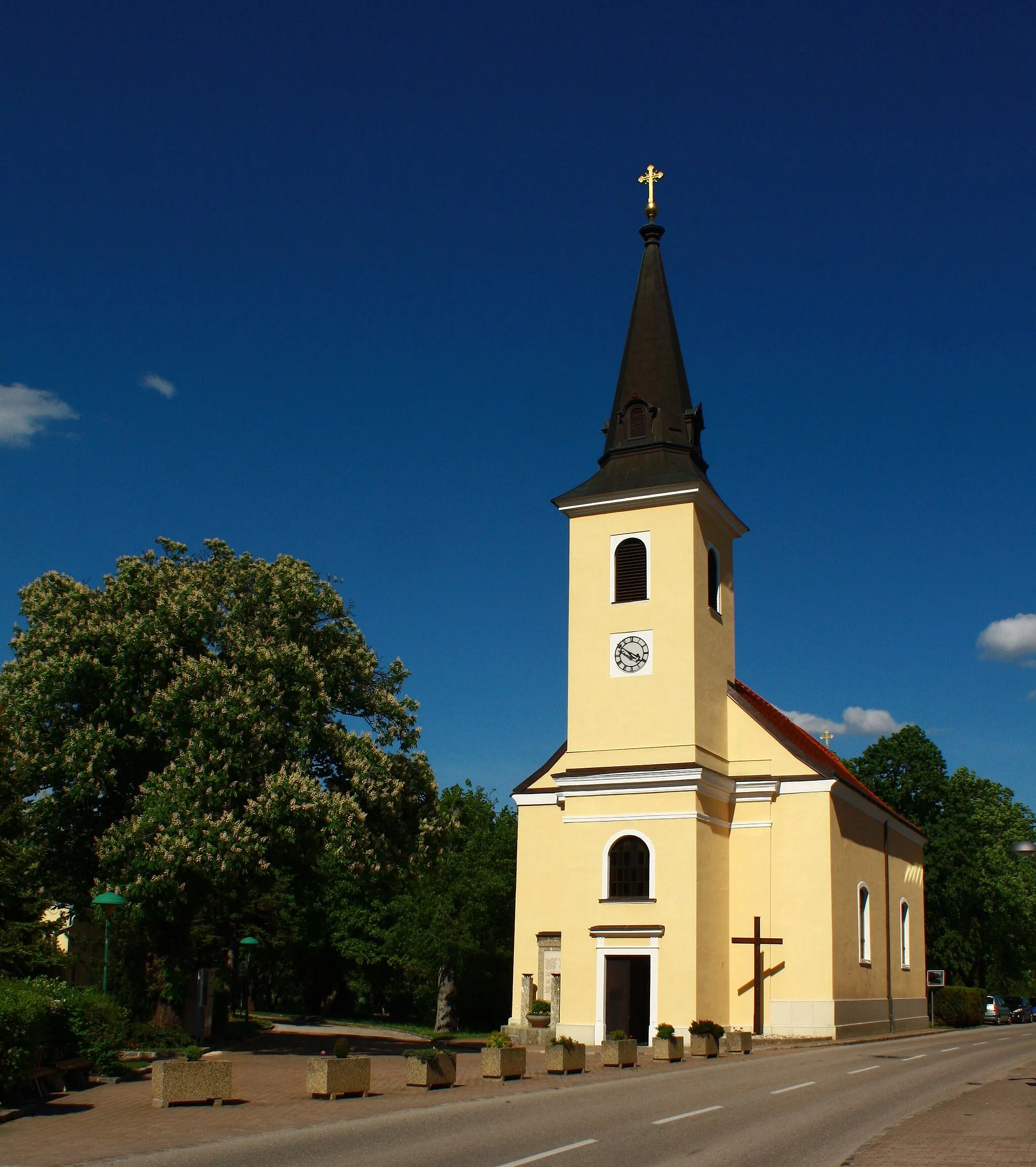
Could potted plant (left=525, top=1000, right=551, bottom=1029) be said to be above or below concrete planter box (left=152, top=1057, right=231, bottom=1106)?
below

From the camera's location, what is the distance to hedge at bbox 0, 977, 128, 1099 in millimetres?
14828

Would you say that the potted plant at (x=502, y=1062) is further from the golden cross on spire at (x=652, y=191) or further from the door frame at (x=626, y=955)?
the golden cross on spire at (x=652, y=191)

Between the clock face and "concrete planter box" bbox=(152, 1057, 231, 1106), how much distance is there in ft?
Result: 61.5

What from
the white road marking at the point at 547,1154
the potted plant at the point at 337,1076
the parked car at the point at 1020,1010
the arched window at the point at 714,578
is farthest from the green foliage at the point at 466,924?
the white road marking at the point at 547,1154

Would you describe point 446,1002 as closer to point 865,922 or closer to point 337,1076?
point 865,922

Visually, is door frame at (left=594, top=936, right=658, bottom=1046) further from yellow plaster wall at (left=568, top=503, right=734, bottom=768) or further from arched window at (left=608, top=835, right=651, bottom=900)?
yellow plaster wall at (left=568, top=503, right=734, bottom=768)

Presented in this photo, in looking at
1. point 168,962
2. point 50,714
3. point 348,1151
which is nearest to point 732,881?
point 168,962

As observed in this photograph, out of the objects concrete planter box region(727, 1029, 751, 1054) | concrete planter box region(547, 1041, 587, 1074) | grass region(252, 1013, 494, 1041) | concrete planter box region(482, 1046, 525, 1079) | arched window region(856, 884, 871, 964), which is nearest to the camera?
concrete planter box region(482, 1046, 525, 1079)

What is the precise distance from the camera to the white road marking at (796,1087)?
1824cm

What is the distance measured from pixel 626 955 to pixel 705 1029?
3888 millimetres

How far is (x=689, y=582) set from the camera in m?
33.0

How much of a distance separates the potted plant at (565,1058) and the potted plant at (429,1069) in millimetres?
2848

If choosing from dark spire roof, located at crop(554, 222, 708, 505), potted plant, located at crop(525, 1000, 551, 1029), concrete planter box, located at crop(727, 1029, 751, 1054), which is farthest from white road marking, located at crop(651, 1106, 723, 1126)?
dark spire roof, located at crop(554, 222, 708, 505)

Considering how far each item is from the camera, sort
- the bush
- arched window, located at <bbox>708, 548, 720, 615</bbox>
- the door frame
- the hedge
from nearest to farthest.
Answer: the hedge < the door frame < arched window, located at <bbox>708, 548, 720, 615</bbox> < the bush
